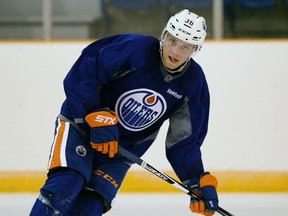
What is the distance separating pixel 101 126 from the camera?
2.74 m

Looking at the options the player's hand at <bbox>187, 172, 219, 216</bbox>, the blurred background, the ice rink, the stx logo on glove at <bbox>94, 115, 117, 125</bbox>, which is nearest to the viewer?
the stx logo on glove at <bbox>94, 115, 117, 125</bbox>

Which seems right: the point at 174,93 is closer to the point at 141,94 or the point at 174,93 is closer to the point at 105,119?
the point at 141,94

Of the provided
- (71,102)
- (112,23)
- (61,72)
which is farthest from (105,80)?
(112,23)

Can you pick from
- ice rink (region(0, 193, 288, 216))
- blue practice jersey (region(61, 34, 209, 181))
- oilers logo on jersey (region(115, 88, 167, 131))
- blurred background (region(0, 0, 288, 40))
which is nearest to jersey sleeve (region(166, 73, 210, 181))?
blue practice jersey (region(61, 34, 209, 181))

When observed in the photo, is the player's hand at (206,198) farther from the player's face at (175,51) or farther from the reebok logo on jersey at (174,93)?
the player's face at (175,51)

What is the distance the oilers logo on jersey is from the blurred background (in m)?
1.96

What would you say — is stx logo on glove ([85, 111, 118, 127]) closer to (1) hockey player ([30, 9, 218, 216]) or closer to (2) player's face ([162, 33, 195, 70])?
(1) hockey player ([30, 9, 218, 216])

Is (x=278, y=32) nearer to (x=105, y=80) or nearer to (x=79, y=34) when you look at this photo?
(x=79, y=34)

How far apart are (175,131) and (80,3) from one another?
2085 mm

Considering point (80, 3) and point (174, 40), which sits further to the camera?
point (80, 3)

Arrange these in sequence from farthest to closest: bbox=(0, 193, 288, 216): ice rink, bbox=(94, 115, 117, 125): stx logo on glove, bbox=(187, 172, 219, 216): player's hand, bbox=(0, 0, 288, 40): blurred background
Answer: bbox=(0, 0, 288, 40): blurred background < bbox=(0, 193, 288, 216): ice rink < bbox=(187, 172, 219, 216): player's hand < bbox=(94, 115, 117, 125): stx logo on glove

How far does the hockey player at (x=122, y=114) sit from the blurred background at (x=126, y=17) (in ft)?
6.26

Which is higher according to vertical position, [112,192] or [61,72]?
[61,72]

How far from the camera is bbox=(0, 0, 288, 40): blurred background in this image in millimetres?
4816
